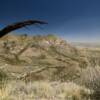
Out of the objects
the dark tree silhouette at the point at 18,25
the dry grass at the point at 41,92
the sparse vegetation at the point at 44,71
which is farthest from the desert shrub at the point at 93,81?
the dark tree silhouette at the point at 18,25

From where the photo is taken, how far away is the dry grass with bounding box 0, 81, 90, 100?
9927 mm

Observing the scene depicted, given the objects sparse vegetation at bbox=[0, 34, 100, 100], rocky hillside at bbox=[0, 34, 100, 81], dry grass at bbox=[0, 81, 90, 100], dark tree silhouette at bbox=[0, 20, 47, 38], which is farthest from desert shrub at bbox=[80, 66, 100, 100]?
dark tree silhouette at bbox=[0, 20, 47, 38]

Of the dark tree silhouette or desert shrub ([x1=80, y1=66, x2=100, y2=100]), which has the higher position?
the dark tree silhouette

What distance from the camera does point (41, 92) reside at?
1086 centimetres

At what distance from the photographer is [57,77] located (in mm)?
14195

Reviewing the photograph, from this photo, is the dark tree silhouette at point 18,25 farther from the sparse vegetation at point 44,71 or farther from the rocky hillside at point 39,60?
the rocky hillside at point 39,60

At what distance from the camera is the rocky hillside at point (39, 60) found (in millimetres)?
13945

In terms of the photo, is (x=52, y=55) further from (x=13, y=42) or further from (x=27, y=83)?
(x=27, y=83)

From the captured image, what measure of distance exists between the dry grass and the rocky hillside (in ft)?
5.63

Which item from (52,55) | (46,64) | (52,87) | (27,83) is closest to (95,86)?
(52,87)

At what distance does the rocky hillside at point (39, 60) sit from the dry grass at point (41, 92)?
172cm

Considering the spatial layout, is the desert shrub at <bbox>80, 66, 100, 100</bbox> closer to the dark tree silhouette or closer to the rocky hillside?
the rocky hillside

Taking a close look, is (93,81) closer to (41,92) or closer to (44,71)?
(41,92)

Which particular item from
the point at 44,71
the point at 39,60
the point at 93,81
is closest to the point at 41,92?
the point at 93,81
